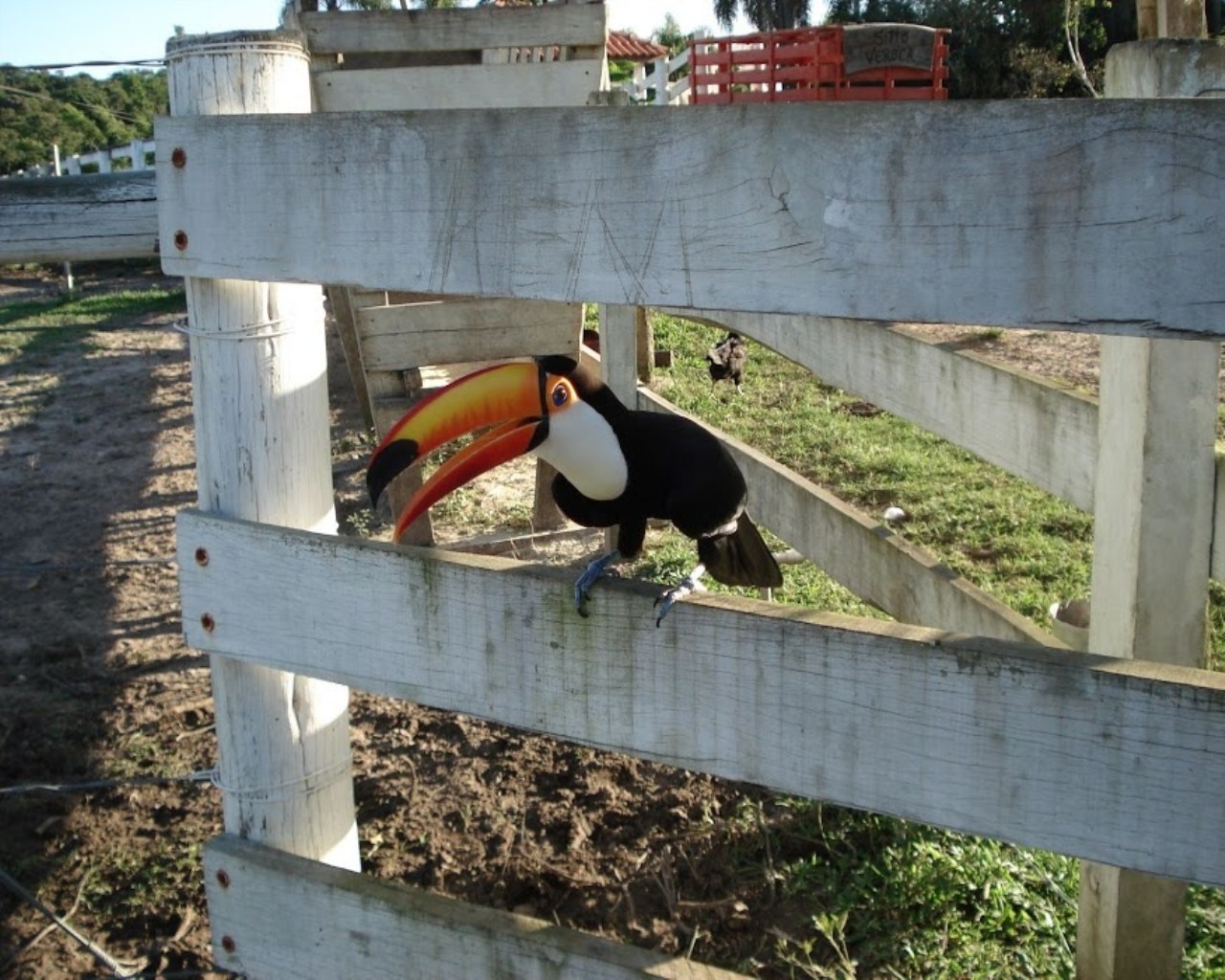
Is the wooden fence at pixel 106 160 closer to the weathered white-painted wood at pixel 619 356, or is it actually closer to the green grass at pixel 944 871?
the green grass at pixel 944 871

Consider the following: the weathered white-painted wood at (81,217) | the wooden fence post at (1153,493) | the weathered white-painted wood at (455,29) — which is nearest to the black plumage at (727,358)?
the weathered white-painted wood at (455,29)

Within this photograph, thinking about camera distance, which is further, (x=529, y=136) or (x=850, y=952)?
(x=850, y=952)

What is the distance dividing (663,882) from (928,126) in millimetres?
2487

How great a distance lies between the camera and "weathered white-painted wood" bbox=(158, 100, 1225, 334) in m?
1.32

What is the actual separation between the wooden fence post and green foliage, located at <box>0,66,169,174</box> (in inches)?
988

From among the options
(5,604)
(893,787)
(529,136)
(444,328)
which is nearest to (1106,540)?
(893,787)

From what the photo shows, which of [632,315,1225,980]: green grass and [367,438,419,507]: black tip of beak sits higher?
[367,438,419,507]: black tip of beak

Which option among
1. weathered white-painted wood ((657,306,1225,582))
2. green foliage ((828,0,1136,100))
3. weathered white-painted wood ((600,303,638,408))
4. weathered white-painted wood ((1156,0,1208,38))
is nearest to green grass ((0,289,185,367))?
weathered white-painted wood ((600,303,638,408))

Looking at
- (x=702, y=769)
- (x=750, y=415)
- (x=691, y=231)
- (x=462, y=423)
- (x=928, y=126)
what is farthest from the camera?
(x=750, y=415)

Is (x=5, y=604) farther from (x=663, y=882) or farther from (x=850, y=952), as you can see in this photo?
(x=850, y=952)

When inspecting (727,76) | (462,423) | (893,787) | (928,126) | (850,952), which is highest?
(727,76)

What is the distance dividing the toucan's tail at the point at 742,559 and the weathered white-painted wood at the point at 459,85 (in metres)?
3.04

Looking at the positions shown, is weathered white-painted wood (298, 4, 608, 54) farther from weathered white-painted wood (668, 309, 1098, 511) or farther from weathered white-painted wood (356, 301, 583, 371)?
weathered white-painted wood (668, 309, 1098, 511)

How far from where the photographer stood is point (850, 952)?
3.17m
